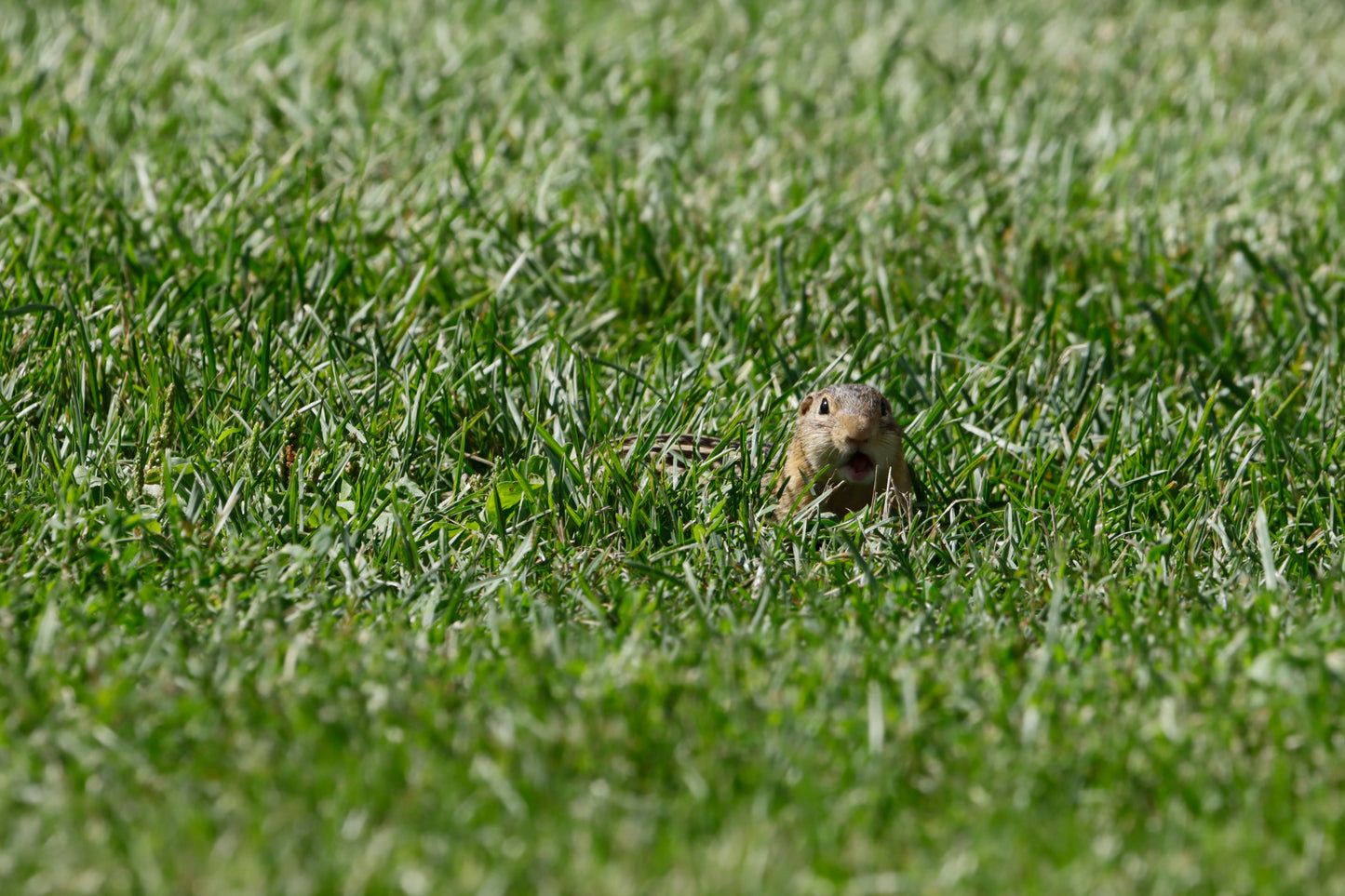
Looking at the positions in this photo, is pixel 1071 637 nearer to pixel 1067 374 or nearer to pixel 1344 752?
pixel 1344 752

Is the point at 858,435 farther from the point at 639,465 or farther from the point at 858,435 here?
the point at 639,465

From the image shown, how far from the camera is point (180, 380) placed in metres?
4.23

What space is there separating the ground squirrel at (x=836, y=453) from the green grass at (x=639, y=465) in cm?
11

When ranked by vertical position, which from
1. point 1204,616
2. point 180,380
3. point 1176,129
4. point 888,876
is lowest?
point 1176,129

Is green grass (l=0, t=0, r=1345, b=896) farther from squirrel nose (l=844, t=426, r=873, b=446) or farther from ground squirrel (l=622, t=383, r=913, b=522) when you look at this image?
squirrel nose (l=844, t=426, r=873, b=446)

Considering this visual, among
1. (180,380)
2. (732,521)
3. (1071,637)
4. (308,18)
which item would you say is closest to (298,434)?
(180,380)

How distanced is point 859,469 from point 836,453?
6.0 inches

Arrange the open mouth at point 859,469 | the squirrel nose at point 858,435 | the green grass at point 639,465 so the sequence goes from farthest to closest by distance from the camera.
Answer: the open mouth at point 859,469
the squirrel nose at point 858,435
the green grass at point 639,465

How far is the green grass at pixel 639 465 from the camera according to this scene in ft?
8.38

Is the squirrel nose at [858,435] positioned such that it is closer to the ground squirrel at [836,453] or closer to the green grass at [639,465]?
the ground squirrel at [836,453]

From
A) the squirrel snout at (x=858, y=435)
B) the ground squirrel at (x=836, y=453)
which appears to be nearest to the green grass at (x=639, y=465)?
the ground squirrel at (x=836, y=453)

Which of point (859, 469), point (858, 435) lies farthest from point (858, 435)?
point (859, 469)

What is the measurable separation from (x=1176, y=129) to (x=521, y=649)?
15.5ft

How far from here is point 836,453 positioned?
4.07 m
